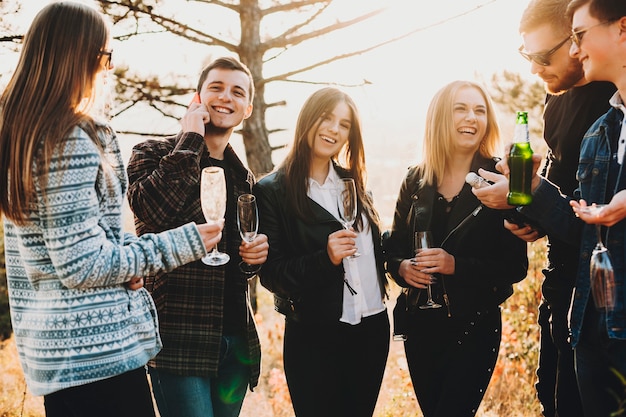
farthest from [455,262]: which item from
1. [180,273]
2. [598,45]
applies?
[180,273]

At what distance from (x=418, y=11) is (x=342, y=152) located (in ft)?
12.5

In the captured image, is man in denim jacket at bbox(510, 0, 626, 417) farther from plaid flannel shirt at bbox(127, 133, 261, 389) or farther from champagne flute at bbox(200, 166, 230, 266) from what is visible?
plaid flannel shirt at bbox(127, 133, 261, 389)

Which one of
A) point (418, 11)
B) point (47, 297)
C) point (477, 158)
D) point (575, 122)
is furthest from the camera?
point (418, 11)

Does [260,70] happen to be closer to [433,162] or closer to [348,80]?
[348,80]

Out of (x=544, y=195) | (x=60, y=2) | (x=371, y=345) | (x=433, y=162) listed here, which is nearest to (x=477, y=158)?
(x=433, y=162)

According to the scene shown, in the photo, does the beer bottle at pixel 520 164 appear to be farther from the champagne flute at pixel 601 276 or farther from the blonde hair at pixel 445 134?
the blonde hair at pixel 445 134

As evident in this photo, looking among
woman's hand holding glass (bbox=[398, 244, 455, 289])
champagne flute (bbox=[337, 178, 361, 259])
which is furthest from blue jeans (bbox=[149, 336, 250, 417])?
woman's hand holding glass (bbox=[398, 244, 455, 289])

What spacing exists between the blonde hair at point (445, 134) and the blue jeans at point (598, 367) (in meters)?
1.38

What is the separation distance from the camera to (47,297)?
1.97m

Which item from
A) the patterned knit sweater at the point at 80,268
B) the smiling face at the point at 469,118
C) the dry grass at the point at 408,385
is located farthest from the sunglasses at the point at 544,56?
the dry grass at the point at 408,385

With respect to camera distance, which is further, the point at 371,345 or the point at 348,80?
the point at 348,80

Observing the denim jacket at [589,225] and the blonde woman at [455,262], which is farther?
the blonde woman at [455,262]

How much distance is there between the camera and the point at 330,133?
3.38m

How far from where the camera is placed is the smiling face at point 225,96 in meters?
3.07
